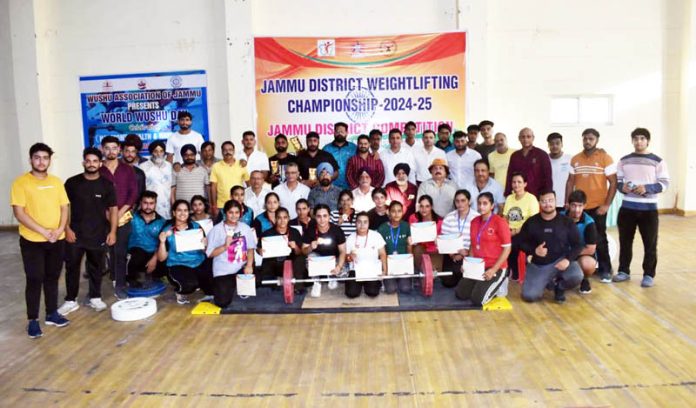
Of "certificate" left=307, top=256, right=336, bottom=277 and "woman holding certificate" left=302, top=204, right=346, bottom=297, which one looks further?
"woman holding certificate" left=302, top=204, right=346, bottom=297

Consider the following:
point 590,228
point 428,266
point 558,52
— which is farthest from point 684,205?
point 428,266

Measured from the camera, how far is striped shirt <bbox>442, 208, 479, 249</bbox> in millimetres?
5722

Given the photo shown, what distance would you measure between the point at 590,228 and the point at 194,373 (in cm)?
383

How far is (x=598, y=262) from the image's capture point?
6.25m

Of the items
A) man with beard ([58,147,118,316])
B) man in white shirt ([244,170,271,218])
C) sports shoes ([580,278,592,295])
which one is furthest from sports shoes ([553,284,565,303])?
man with beard ([58,147,118,316])

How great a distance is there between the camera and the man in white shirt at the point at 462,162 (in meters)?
6.72

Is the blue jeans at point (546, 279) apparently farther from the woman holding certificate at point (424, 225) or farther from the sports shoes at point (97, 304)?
the sports shoes at point (97, 304)

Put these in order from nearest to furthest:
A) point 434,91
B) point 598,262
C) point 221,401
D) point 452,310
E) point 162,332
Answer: point 221,401
point 162,332
point 452,310
point 598,262
point 434,91

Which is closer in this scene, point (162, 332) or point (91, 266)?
point (162, 332)

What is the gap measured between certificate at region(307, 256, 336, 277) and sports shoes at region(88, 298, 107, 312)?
2013 mm

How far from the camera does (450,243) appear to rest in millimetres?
5617

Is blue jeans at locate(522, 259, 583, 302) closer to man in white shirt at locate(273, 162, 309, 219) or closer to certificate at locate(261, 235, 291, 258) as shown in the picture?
certificate at locate(261, 235, 291, 258)

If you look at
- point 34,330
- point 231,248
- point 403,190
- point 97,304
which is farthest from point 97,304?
point 403,190

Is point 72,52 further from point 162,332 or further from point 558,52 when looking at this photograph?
point 558,52
